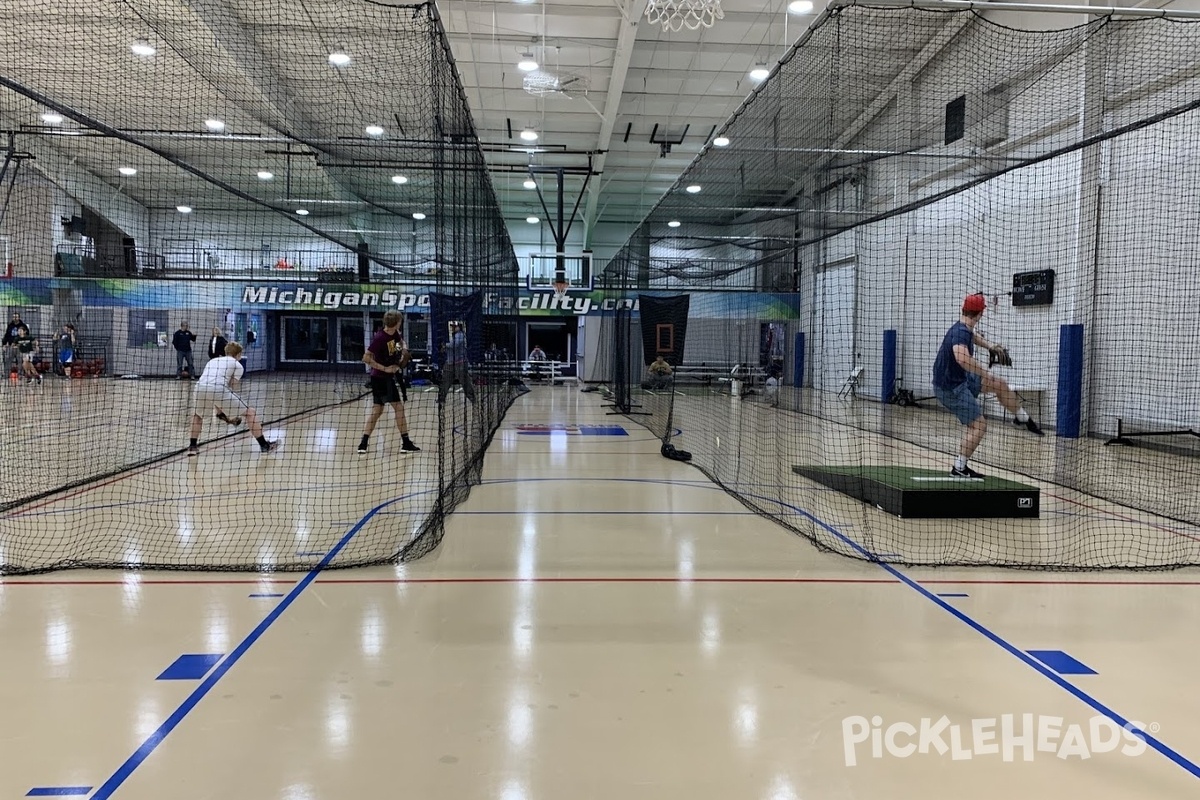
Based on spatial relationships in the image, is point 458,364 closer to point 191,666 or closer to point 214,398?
point 214,398

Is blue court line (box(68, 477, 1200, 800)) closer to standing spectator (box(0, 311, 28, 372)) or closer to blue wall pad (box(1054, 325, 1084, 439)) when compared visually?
blue wall pad (box(1054, 325, 1084, 439))

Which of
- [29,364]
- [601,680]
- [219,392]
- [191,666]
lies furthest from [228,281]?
[29,364]

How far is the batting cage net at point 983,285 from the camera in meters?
4.95

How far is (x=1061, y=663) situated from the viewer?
2596 mm

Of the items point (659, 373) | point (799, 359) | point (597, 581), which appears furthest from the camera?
point (799, 359)

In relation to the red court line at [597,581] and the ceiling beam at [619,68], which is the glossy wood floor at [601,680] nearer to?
the red court line at [597,581]

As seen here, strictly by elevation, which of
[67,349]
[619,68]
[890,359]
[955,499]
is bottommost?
[955,499]

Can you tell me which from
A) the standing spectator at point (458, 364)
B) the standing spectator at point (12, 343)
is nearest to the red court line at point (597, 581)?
the standing spectator at point (458, 364)

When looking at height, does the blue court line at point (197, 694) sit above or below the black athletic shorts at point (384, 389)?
below

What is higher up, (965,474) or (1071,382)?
(1071,382)

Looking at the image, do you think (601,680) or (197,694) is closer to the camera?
(197,694)

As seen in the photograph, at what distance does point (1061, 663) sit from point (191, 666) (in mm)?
3185

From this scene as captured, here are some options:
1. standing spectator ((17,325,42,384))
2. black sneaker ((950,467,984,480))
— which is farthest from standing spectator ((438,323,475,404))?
standing spectator ((17,325,42,384))

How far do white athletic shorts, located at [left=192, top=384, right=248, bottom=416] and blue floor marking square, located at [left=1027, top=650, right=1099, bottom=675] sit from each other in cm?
698
